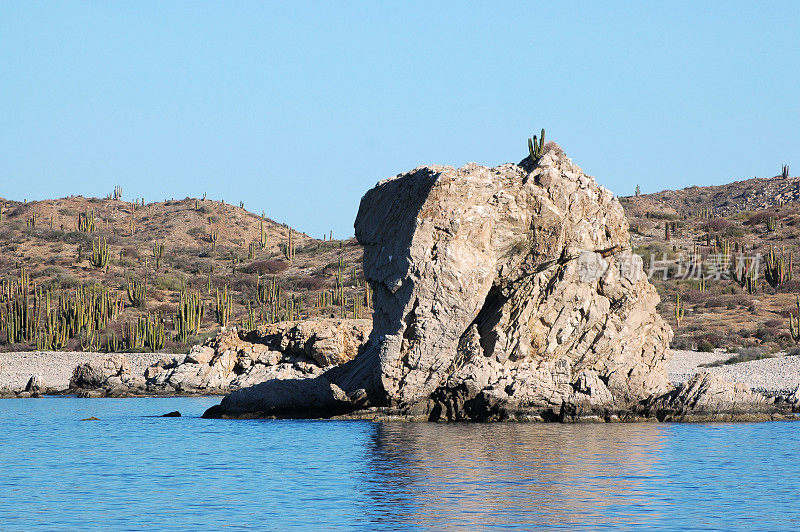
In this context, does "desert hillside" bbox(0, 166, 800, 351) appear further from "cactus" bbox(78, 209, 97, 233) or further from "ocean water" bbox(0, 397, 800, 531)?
"ocean water" bbox(0, 397, 800, 531)

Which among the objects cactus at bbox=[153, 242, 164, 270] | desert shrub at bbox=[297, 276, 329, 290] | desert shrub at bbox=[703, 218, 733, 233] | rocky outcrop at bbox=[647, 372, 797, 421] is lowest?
rocky outcrop at bbox=[647, 372, 797, 421]

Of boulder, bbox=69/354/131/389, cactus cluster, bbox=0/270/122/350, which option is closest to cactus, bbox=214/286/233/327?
cactus cluster, bbox=0/270/122/350

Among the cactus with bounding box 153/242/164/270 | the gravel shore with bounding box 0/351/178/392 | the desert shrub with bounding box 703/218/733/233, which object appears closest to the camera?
the gravel shore with bounding box 0/351/178/392

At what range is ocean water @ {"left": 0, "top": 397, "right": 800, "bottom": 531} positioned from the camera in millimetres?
15352

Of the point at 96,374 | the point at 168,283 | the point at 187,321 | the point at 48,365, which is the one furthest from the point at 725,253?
the point at 48,365

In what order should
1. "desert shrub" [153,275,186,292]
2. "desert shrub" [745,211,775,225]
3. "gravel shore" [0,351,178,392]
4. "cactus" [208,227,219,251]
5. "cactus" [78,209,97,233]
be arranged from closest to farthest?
1. "gravel shore" [0,351,178,392]
2. "desert shrub" [153,275,186,292]
3. "desert shrub" [745,211,775,225]
4. "cactus" [78,209,97,233]
5. "cactus" [208,227,219,251]

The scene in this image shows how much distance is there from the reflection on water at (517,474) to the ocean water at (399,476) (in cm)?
4

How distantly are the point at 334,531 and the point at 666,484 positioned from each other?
7074 millimetres

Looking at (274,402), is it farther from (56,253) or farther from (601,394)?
(56,253)

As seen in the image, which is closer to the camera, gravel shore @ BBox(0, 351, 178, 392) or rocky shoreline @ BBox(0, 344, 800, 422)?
rocky shoreline @ BBox(0, 344, 800, 422)

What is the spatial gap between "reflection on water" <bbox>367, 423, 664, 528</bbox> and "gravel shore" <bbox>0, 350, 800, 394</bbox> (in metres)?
12.6

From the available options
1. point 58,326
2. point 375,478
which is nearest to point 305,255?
point 58,326

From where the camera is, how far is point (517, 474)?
62.6 feet

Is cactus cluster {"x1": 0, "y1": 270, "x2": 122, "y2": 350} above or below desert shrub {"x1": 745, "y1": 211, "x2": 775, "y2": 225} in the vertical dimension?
below
